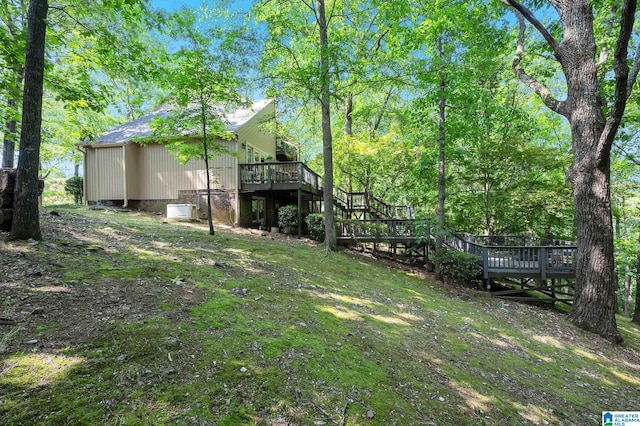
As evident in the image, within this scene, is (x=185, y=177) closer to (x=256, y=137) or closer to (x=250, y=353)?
(x=256, y=137)

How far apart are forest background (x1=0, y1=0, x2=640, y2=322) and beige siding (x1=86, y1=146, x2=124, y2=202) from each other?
3040 mm

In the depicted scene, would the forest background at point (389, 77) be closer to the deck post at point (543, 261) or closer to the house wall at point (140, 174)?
the deck post at point (543, 261)

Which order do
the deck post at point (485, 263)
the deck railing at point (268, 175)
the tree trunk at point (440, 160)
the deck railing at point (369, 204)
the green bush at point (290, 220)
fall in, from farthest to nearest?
the deck railing at point (369, 204) → the deck railing at point (268, 175) → the green bush at point (290, 220) → the deck post at point (485, 263) → the tree trunk at point (440, 160)

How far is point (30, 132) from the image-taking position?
4840mm

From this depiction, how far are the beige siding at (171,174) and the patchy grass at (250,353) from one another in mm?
7613

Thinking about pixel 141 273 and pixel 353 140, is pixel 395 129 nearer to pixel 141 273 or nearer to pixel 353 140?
pixel 353 140

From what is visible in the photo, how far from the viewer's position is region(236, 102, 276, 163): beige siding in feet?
46.0

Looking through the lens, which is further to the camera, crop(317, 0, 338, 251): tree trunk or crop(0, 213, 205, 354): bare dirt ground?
crop(317, 0, 338, 251): tree trunk

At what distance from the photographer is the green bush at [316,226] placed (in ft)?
41.0

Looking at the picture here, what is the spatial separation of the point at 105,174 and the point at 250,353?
51.5 feet

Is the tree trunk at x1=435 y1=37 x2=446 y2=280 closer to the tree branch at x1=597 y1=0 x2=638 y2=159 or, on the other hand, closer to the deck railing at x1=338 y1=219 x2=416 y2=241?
the deck railing at x1=338 y1=219 x2=416 y2=241

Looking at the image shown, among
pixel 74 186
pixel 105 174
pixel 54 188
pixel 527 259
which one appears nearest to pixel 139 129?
pixel 105 174

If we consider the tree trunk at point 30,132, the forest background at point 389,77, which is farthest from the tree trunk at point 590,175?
the tree trunk at point 30,132

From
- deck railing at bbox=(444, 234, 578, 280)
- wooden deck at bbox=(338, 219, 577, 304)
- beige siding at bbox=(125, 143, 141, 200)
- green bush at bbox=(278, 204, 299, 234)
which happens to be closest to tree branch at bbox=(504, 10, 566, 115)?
wooden deck at bbox=(338, 219, 577, 304)
